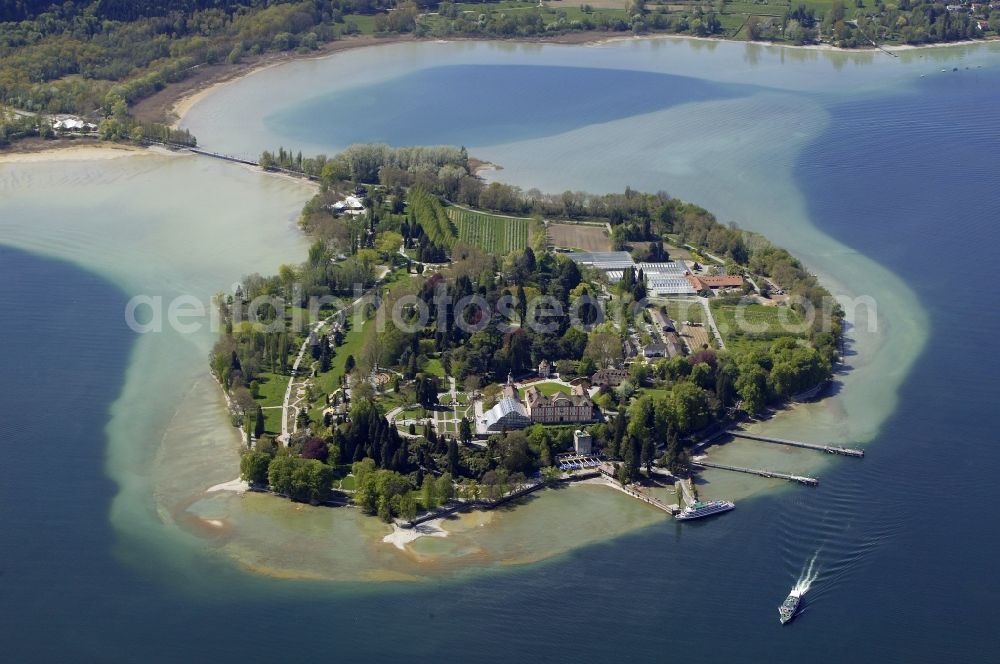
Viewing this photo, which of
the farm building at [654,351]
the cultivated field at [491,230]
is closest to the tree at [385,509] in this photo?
the farm building at [654,351]

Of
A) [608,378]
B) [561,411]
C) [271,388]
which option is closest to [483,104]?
[608,378]

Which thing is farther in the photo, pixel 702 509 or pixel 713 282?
pixel 713 282

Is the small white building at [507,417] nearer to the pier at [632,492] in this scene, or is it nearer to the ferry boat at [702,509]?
the pier at [632,492]

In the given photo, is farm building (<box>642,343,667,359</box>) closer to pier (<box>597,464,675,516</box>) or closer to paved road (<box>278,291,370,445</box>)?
pier (<box>597,464,675,516</box>)

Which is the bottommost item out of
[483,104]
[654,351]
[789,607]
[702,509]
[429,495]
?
[789,607]

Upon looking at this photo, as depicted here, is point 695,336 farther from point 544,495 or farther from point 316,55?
point 316,55

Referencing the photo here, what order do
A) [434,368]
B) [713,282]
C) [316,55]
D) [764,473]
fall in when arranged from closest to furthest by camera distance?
1. [764,473]
2. [434,368]
3. [713,282]
4. [316,55]
